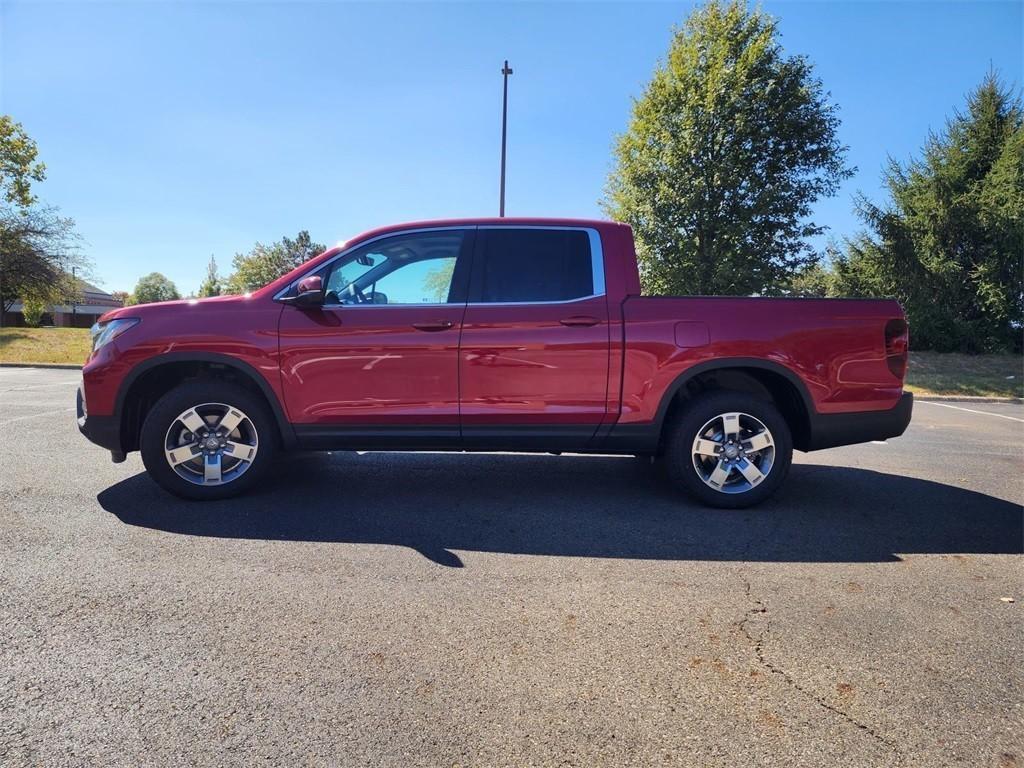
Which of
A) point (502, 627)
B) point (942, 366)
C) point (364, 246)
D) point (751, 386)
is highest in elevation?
point (364, 246)

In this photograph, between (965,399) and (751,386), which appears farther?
(965,399)

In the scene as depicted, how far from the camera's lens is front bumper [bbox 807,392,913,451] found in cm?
388

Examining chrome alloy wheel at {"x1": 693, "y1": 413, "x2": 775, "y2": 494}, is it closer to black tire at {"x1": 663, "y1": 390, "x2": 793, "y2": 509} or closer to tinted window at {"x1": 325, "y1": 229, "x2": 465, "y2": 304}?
black tire at {"x1": 663, "y1": 390, "x2": 793, "y2": 509}

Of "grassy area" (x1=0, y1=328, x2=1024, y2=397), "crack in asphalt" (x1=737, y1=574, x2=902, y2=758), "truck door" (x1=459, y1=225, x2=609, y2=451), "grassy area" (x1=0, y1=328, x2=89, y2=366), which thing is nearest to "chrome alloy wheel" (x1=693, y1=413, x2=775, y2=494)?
"truck door" (x1=459, y1=225, x2=609, y2=451)

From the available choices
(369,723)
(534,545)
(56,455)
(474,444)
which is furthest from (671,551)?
(56,455)

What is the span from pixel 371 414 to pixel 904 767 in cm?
315

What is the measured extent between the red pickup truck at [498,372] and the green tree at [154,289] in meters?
113

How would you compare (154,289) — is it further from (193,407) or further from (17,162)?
(193,407)

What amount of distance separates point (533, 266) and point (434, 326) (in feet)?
2.65

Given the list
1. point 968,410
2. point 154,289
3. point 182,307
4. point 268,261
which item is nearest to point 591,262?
point 182,307

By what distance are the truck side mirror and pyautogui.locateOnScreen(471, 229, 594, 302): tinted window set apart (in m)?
1.01

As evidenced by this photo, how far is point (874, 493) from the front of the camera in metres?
4.47

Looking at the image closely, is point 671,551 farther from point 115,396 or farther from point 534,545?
point 115,396

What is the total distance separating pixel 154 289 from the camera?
349 ft
